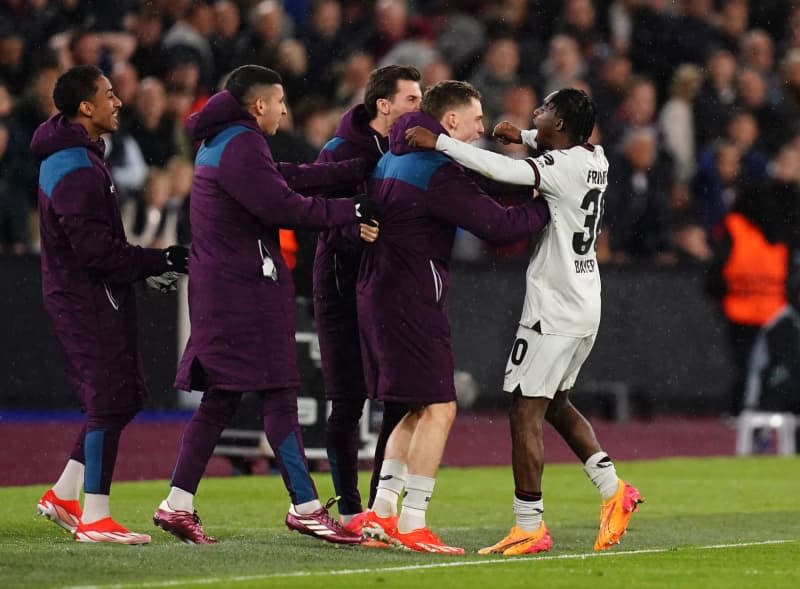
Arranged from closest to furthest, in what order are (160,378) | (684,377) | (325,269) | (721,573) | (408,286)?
1. (721,573)
2. (408,286)
3. (325,269)
4. (160,378)
5. (684,377)

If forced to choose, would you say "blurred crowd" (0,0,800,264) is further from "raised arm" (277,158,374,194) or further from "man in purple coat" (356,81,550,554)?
"man in purple coat" (356,81,550,554)

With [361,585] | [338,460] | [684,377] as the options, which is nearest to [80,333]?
[338,460]

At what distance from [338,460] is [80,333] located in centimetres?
147

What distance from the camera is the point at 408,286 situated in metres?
8.62

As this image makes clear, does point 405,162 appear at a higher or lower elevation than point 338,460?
higher

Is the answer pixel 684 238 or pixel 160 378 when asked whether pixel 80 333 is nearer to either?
pixel 160 378

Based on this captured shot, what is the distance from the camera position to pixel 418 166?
8.66 meters

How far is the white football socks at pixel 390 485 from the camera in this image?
8742 mm

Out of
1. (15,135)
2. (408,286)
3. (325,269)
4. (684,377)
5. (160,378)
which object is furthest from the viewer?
(684,377)

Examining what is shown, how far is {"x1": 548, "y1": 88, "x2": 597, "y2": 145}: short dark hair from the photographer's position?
348 inches

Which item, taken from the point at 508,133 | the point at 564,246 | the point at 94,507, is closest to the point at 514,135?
the point at 508,133

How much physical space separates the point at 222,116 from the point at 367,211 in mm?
818

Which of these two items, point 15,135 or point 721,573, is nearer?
point 721,573

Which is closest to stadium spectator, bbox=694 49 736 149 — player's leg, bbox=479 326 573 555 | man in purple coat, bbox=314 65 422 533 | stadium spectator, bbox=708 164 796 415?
stadium spectator, bbox=708 164 796 415
